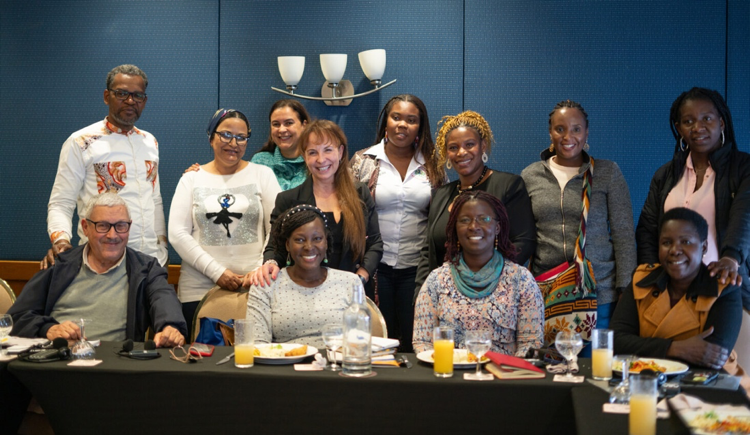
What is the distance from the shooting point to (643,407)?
66.6 inches

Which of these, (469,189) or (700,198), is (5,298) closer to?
(469,189)

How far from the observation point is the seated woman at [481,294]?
268 centimetres

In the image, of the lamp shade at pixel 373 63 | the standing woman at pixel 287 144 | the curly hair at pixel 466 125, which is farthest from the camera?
the lamp shade at pixel 373 63

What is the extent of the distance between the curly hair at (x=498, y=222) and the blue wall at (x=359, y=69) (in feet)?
4.58

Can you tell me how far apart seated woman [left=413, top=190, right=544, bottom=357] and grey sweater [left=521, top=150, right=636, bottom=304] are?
0.44m

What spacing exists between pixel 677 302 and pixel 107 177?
2.65 meters

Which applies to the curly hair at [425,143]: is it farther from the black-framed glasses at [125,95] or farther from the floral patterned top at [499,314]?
the black-framed glasses at [125,95]

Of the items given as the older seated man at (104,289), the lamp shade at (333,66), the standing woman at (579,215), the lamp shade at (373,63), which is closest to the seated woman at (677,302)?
the standing woman at (579,215)

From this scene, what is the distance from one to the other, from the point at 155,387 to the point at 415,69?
271 centimetres

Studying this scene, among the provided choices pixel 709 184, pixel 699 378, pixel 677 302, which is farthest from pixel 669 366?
pixel 709 184

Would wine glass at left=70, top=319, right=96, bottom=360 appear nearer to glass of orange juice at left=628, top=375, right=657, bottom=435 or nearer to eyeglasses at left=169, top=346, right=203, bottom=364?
eyeglasses at left=169, top=346, right=203, bottom=364

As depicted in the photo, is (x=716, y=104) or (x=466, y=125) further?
(x=466, y=125)

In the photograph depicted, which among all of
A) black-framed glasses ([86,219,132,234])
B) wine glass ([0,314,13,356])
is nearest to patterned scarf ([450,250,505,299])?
black-framed glasses ([86,219,132,234])

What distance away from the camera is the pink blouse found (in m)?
3.04
